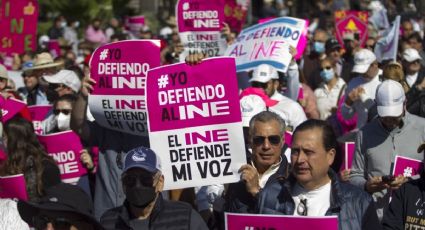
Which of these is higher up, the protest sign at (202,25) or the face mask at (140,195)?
the protest sign at (202,25)

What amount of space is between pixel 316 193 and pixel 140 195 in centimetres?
87

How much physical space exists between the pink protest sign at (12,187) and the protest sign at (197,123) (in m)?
1.07

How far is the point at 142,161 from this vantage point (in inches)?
247

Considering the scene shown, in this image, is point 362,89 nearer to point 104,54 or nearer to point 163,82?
point 104,54

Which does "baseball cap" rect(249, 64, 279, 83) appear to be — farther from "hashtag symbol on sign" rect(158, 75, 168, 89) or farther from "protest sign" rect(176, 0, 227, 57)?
"hashtag symbol on sign" rect(158, 75, 168, 89)

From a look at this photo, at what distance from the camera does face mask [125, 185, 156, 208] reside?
619 centimetres

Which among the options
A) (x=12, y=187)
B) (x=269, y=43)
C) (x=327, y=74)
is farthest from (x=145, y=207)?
(x=327, y=74)

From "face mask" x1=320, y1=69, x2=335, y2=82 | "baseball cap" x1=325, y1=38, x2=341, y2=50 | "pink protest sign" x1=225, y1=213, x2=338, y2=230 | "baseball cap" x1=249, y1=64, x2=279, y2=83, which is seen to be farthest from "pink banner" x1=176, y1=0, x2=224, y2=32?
"pink protest sign" x1=225, y1=213, x2=338, y2=230

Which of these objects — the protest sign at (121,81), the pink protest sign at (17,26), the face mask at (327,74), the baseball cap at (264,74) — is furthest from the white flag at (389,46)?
the protest sign at (121,81)

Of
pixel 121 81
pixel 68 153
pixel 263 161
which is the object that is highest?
pixel 121 81

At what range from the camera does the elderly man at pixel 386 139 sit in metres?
8.48

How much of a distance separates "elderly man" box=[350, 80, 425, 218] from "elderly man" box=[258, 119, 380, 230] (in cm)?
224

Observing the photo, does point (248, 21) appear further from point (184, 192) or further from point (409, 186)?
point (409, 186)

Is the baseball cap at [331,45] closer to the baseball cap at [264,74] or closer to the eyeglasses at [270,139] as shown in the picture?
the baseball cap at [264,74]
